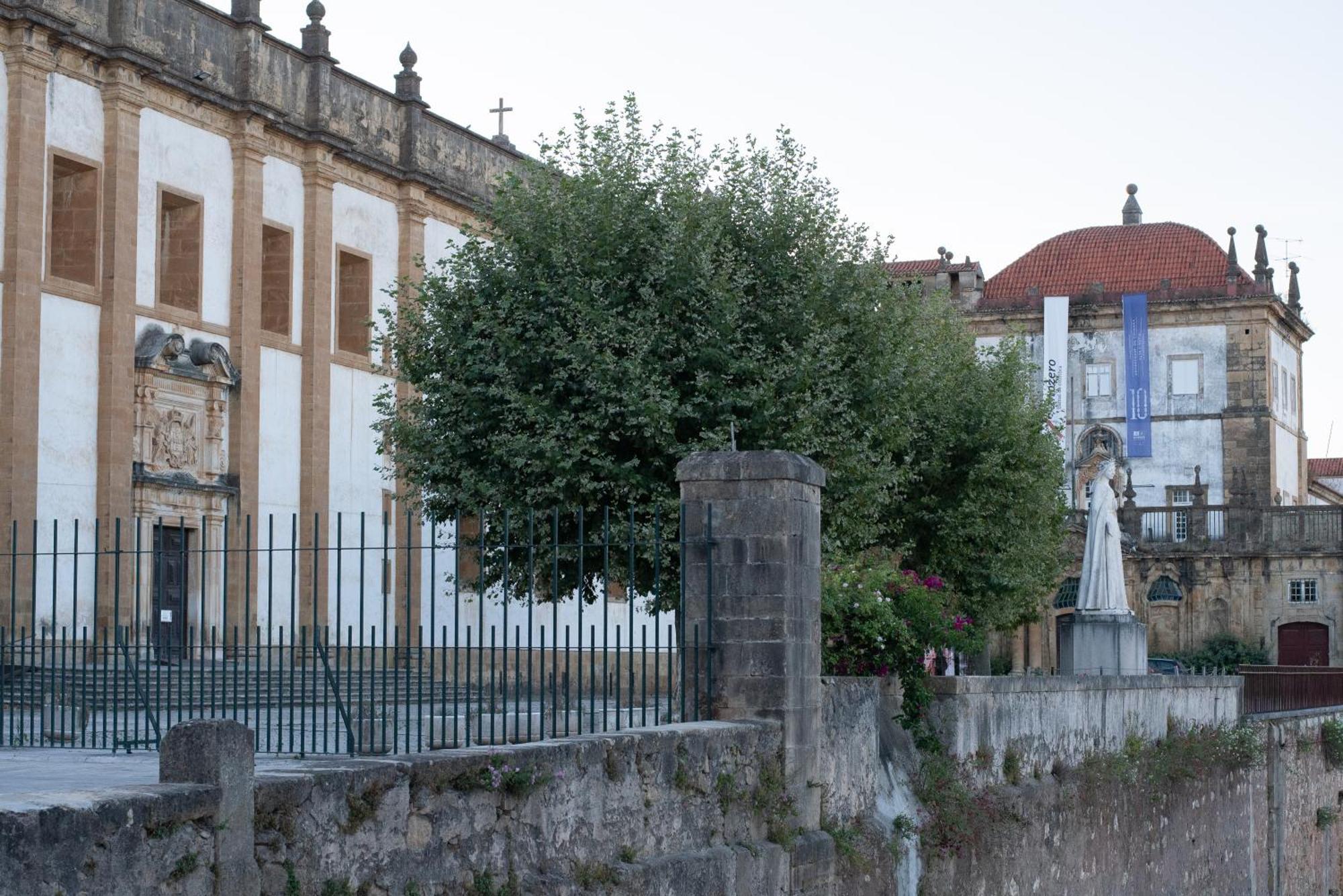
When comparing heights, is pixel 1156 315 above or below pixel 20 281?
above

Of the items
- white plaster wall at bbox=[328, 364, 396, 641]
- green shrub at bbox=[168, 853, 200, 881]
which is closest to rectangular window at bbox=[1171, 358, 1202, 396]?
white plaster wall at bbox=[328, 364, 396, 641]

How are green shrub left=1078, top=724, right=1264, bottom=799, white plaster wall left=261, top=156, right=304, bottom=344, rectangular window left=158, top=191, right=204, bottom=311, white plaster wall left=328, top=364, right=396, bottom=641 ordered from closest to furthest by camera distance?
green shrub left=1078, top=724, right=1264, bottom=799
rectangular window left=158, top=191, right=204, bottom=311
white plaster wall left=261, top=156, right=304, bottom=344
white plaster wall left=328, top=364, right=396, bottom=641

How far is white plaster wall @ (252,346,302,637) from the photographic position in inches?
1155

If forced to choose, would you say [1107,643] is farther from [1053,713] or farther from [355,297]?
[355,297]

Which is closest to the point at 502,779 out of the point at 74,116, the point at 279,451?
the point at 74,116

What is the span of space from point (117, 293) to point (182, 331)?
160cm

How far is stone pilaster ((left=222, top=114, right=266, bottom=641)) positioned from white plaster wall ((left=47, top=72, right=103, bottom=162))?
2.82m

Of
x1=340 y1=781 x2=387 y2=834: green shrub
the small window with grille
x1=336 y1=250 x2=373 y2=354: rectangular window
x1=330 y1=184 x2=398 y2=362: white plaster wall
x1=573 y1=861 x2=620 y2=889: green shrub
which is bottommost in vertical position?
x1=573 y1=861 x2=620 y2=889: green shrub

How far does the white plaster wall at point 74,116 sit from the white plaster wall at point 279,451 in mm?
4424

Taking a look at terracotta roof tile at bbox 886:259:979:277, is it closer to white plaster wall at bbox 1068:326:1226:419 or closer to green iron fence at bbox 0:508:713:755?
white plaster wall at bbox 1068:326:1226:419

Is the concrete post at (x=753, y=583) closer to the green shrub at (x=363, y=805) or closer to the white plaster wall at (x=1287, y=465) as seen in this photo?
the green shrub at (x=363, y=805)

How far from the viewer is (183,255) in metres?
28.2

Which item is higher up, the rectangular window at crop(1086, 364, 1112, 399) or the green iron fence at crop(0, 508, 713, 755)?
the rectangular window at crop(1086, 364, 1112, 399)

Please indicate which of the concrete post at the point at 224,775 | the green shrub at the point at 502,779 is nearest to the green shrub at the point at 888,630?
the green shrub at the point at 502,779
